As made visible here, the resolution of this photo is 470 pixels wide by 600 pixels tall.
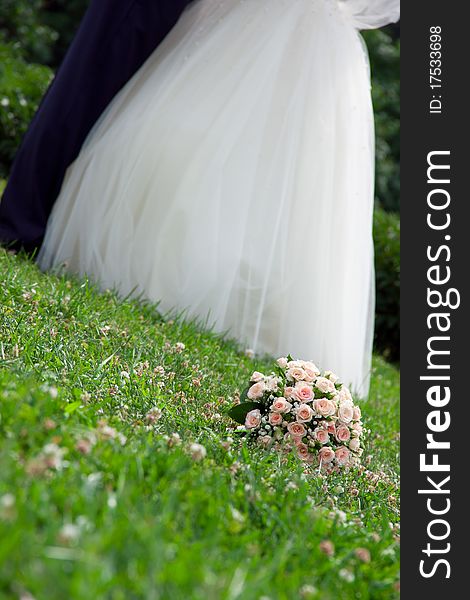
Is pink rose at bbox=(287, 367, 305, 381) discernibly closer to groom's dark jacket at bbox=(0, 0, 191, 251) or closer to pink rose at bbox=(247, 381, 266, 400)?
pink rose at bbox=(247, 381, 266, 400)

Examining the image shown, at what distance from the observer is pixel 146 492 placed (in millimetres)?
1484

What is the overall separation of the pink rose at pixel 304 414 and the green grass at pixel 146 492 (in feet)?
0.52

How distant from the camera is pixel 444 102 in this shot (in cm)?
287

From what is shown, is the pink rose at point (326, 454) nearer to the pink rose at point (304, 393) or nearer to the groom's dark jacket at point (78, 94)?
the pink rose at point (304, 393)

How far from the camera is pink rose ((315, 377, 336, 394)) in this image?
2268mm

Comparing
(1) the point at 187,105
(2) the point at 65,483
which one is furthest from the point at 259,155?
(2) the point at 65,483

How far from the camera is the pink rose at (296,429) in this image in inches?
86.4

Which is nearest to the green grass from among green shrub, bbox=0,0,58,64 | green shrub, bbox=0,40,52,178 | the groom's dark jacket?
the groom's dark jacket

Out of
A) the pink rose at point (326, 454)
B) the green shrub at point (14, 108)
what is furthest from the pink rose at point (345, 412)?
the green shrub at point (14, 108)

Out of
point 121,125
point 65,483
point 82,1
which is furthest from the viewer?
point 82,1

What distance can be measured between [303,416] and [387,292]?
4603 millimetres

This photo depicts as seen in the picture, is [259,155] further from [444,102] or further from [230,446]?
[230,446]

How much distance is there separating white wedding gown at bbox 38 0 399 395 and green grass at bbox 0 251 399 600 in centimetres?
81

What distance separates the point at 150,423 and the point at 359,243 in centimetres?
197
